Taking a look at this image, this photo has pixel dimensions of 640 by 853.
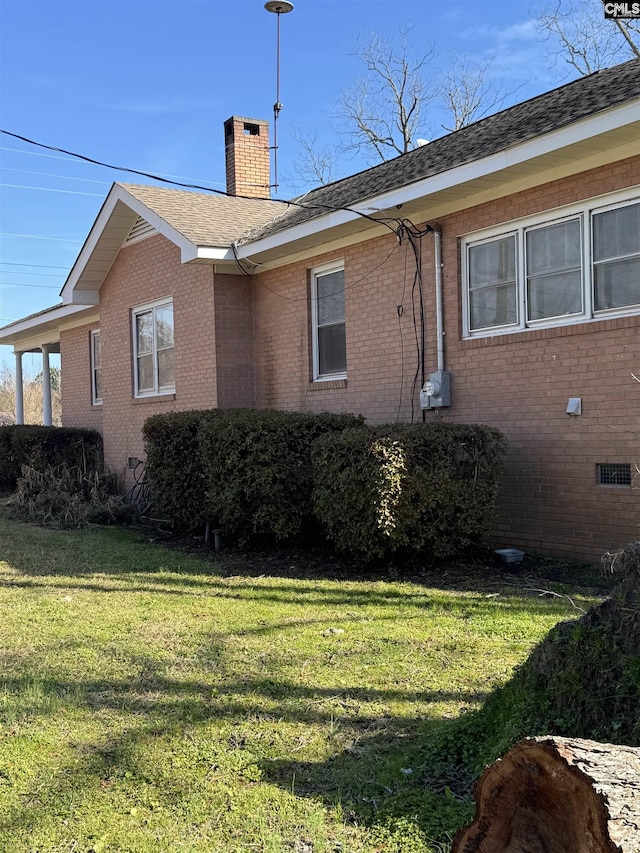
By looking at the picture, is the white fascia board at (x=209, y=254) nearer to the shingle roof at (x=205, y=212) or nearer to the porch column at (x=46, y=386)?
the shingle roof at (x=205, y=212)

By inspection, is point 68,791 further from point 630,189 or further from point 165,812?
point 630,189

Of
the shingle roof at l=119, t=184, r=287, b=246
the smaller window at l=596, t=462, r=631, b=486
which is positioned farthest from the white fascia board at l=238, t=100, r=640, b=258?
the smaller window at l=596, t=462, r=631, b=486

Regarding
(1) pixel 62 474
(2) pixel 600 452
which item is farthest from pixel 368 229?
(1) pixel 62 474

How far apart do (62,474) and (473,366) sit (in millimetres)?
8688

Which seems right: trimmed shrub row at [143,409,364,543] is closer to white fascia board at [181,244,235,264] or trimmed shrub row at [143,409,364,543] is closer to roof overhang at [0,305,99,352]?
white fascia board at [181,244,235,264]

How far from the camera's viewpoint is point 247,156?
52.4 ft

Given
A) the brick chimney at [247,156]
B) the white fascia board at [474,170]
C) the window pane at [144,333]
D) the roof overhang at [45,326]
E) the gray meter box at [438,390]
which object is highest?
the brick chimney at [247,156]

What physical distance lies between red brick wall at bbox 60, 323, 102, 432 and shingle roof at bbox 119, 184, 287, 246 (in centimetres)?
484

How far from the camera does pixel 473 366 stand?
8.90m

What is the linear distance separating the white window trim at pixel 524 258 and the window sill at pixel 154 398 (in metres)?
5.90

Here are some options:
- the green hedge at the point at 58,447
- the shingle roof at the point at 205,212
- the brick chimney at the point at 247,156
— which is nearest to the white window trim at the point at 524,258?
the shingle roof at the point at 205,212

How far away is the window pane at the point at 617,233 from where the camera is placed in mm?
7418

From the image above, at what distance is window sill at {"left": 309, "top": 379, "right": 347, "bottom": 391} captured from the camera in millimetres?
10797

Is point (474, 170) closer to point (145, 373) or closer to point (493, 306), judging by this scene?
point (493, 306)
